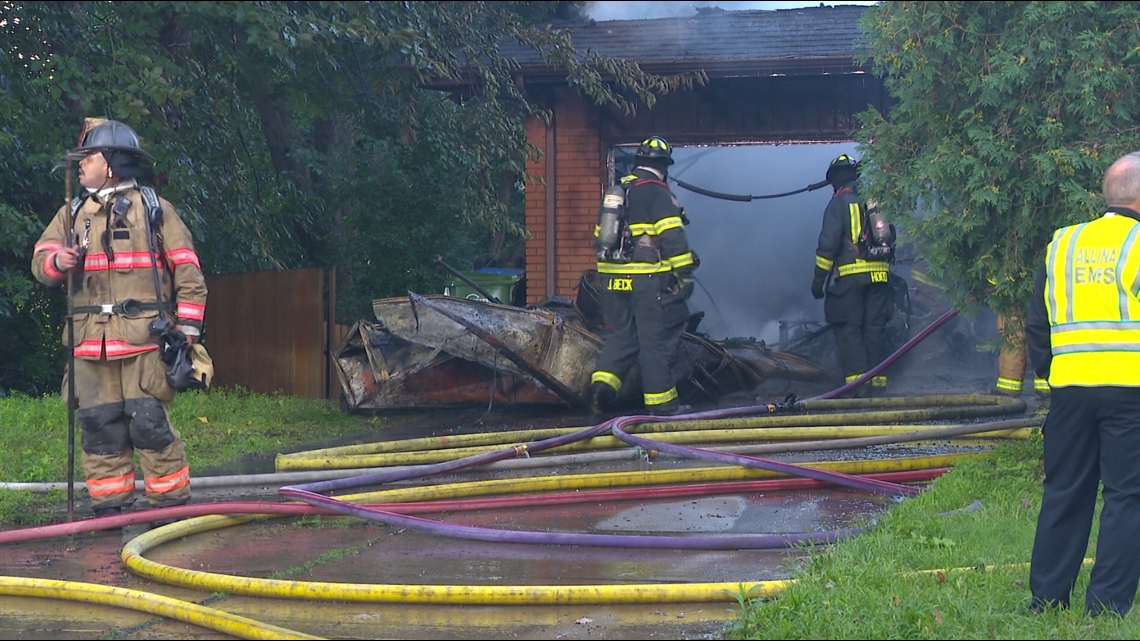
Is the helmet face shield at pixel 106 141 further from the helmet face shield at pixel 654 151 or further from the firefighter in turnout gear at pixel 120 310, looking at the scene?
the helmet face shield at pixel 654 151

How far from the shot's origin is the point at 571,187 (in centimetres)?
1136

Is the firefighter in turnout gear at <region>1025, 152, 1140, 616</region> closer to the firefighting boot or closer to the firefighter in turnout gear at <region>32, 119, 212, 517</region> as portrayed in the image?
the firefighter in turnout gear at <region>32, 119, 212, 517</region>

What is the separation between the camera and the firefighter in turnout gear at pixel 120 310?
534 cm

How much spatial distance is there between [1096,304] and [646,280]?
190 inches

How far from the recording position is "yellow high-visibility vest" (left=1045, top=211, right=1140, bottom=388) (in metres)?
3.54

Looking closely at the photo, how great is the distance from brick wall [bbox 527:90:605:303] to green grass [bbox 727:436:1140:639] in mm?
6731

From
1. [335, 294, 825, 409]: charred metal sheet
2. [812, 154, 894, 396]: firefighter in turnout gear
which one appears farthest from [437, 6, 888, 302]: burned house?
[335, 294, 825, 409]: charred metal sheet

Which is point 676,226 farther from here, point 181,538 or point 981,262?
point 181,538

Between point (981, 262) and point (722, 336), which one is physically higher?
point (981, 262)

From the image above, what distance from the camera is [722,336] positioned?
13375 mm

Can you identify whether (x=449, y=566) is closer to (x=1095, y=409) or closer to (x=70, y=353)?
(x=70, y=353)

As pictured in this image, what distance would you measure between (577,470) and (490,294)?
19.8ft

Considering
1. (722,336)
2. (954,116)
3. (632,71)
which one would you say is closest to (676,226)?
(632,71)

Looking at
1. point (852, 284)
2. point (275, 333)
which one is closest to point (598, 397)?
point (852, 284)
